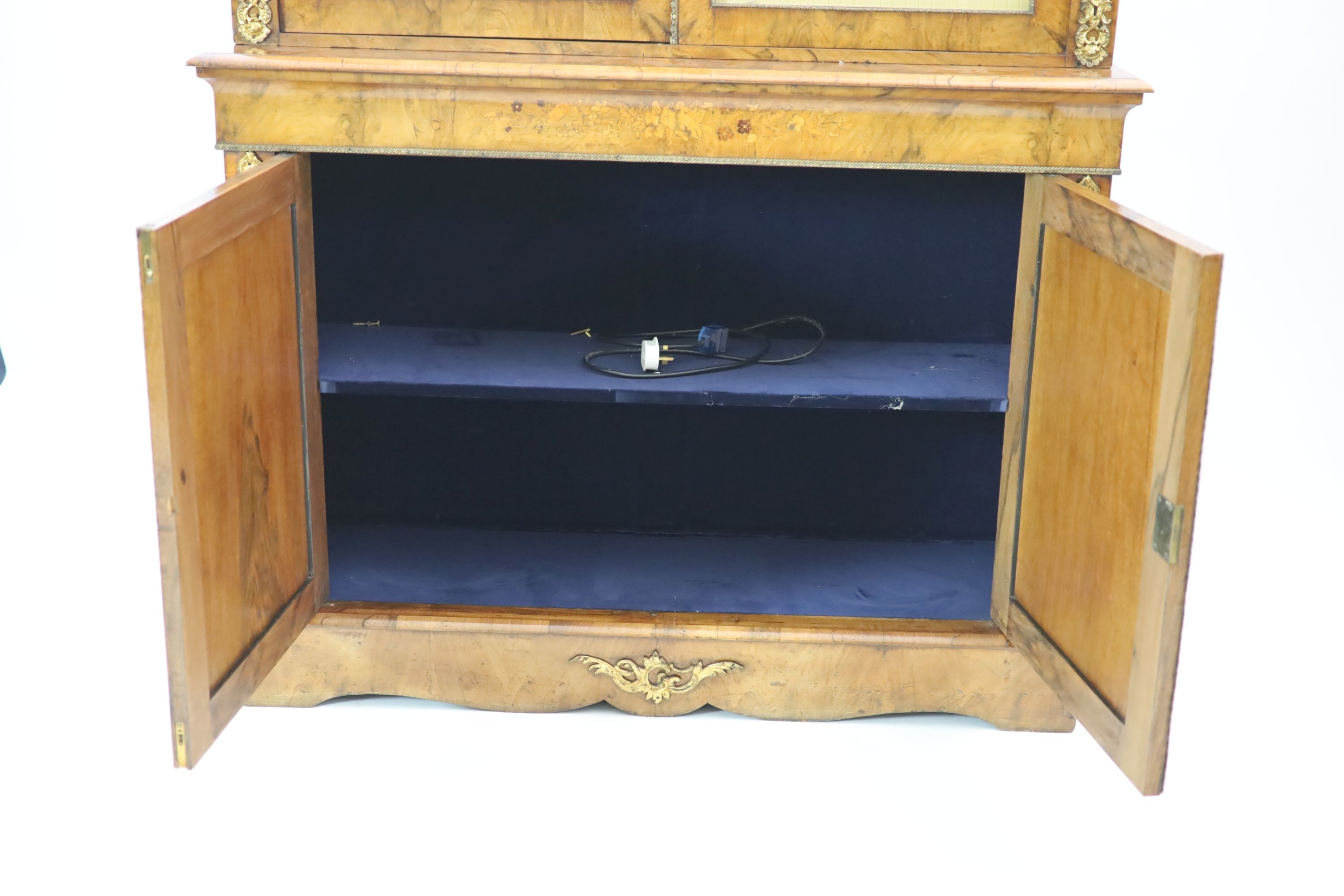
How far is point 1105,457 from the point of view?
2.20 meters

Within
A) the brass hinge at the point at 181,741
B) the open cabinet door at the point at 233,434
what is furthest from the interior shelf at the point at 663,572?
the brass hinge at the point at 181,741

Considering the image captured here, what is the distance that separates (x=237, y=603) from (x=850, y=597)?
1.15 m

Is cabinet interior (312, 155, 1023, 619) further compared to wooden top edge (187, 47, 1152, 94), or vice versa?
cabinet interior (312, 155, 1023, 619)

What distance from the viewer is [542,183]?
2.97 m

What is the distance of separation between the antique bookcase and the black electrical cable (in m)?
0.05

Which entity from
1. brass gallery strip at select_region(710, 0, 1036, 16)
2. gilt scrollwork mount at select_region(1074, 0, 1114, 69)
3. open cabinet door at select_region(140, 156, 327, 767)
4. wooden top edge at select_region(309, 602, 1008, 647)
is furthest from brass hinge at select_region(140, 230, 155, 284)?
gilt scrollwork mount at select_region(1074, 0, 1114, 69)

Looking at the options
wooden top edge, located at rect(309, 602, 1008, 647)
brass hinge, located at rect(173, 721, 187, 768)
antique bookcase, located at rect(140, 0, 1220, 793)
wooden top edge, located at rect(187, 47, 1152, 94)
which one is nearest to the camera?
brass hinge, located at rect(173, 721, 187, 768)

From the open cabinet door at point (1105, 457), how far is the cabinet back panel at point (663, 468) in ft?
1.65

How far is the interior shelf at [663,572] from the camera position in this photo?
9.04 feet

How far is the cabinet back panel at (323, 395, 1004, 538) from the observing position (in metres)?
3.11

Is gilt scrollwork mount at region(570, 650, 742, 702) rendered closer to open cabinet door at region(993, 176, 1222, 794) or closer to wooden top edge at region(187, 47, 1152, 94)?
open cabinet door at region(993, 176, 1222, 794)

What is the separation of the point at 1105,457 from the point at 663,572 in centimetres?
99

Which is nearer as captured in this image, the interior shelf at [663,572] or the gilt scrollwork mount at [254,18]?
the gilt scrollwork mount at [254,18]

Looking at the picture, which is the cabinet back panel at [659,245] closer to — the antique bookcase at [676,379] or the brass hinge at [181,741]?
the antique bookcase at [676,379]
